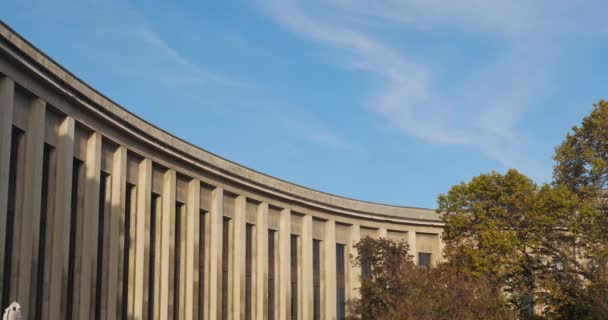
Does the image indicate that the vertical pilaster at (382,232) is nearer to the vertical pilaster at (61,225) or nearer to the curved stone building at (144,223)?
the curved stone building at (144,223)

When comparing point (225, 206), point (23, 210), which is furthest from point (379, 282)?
point (23, 210)

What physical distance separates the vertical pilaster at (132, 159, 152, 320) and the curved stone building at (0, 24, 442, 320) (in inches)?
2.7

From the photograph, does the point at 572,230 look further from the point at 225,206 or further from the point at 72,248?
the point at 72,248

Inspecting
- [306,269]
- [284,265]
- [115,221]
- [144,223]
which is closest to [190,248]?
[144,223]

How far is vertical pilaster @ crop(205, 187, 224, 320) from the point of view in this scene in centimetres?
4984

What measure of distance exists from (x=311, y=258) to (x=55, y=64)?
28.4m

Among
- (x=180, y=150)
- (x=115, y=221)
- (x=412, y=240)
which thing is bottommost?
(x=115, y=221)

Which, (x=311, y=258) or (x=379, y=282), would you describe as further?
(x=311, y=258)

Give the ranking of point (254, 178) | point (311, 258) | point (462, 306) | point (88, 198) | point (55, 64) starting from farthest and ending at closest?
point (311, 258), point (254, 178), point (462, 306), point (88, 198), point (55, 64)

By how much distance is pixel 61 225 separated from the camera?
35719mm

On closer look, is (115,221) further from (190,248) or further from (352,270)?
(352,270)

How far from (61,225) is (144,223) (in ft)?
27.4

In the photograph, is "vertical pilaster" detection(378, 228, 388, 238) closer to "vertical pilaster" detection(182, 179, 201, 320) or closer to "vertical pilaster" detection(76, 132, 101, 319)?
"vertical pilaster" detection(182, 179, 201, 320)

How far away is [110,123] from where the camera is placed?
4066cm
